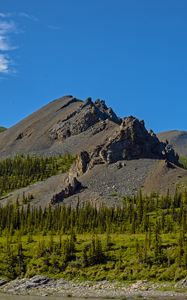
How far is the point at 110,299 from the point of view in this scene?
298 feet

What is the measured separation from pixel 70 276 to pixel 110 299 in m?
23.5

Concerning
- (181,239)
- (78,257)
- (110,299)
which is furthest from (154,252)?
(110,299)

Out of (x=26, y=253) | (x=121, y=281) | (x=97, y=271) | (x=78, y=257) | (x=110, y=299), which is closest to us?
(x=110, y=299)

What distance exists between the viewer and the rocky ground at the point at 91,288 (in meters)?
94.1

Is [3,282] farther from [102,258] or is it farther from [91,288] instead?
[91,288]

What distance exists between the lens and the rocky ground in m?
94.1

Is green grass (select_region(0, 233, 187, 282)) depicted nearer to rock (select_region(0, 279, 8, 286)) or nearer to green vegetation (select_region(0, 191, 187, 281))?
green vegetation (select_region(0, 191, 187, 281))

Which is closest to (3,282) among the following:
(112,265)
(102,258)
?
(102,258)

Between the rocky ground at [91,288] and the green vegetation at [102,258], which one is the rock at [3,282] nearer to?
the rocky ground at [91,288]

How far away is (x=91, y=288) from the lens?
339ft

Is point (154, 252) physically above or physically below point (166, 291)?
above

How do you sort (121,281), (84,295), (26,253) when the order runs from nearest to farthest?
(84,295), (121,281), (26,253)

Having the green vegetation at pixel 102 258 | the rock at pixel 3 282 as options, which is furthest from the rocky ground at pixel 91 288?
the green vegetation at pixel 102 258

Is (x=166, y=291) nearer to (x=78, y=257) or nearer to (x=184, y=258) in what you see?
(x=184, y=258)
